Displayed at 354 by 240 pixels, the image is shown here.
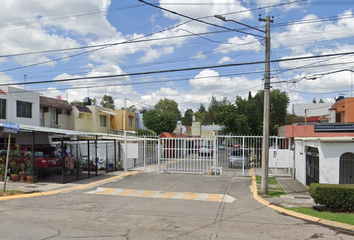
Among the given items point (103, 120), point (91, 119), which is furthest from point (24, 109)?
point (103, 120)

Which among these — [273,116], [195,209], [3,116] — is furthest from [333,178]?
[3,116]

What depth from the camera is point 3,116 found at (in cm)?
2262

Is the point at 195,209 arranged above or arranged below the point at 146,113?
below

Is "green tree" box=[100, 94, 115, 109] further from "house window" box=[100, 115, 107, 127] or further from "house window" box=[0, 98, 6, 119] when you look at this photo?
"house window" box=[0, 98, 6, 119]

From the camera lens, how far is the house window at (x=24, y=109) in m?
24.0

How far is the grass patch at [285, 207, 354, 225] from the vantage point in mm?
8573

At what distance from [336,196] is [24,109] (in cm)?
2301

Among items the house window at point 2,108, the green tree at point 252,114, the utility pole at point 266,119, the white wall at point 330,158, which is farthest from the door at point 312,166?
the house window at point 2,108

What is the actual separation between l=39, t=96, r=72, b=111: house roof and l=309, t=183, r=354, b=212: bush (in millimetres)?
23781

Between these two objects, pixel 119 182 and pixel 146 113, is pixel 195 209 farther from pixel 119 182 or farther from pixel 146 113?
pixel 146 113

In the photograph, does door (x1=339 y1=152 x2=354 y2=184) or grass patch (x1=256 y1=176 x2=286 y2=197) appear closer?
grass patch (x1=256 y1=176 x2=286 y2=197)

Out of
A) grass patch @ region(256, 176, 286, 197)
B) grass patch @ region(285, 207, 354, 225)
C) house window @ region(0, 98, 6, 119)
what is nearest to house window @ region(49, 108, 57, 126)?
house window @ region(0, 98, 6, 119)

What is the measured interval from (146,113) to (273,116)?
18.1 metres

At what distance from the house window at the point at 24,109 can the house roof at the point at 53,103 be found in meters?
1.76
